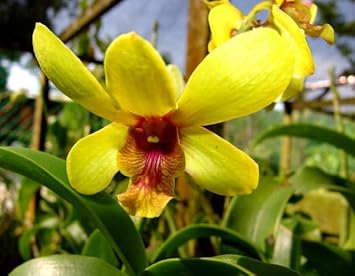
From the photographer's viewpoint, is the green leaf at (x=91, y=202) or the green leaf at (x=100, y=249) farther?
the green leaf at (x=100, y=249)

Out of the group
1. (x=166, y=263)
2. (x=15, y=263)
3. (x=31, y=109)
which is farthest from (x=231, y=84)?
(x=31, y=109)

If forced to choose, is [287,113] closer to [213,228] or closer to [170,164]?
[213,228]

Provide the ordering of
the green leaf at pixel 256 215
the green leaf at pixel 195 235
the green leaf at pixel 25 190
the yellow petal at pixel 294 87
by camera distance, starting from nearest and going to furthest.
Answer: the yellow petal at pixel 294 87 < the green leaf at pixel 195 235 < the green leaf at pixel 256 215 < the green leaf at pixel 25 190

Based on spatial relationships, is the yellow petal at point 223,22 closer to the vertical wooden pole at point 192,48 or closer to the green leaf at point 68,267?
the green leaf at point 68,267

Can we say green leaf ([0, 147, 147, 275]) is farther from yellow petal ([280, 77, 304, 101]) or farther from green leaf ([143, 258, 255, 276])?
yellow petal ([280, 77, 304, 101])

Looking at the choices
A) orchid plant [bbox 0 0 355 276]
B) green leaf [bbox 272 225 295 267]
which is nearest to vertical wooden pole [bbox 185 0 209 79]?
green leaf [bbox 272 225 295 267]

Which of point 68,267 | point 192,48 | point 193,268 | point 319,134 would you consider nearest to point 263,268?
point 193,268

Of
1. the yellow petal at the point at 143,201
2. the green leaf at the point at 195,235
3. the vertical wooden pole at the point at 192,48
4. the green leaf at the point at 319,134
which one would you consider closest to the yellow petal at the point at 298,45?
the yellow petal at the point at 143,201

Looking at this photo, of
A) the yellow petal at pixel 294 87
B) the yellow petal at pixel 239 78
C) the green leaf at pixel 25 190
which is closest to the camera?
the yellow petal at pixel 239 78

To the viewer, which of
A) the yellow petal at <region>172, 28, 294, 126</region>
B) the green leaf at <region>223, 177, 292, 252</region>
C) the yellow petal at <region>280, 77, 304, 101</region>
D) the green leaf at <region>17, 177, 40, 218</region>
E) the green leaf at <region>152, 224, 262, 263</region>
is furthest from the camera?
the green leaf at <region>17, 177, 40, 218</region>
